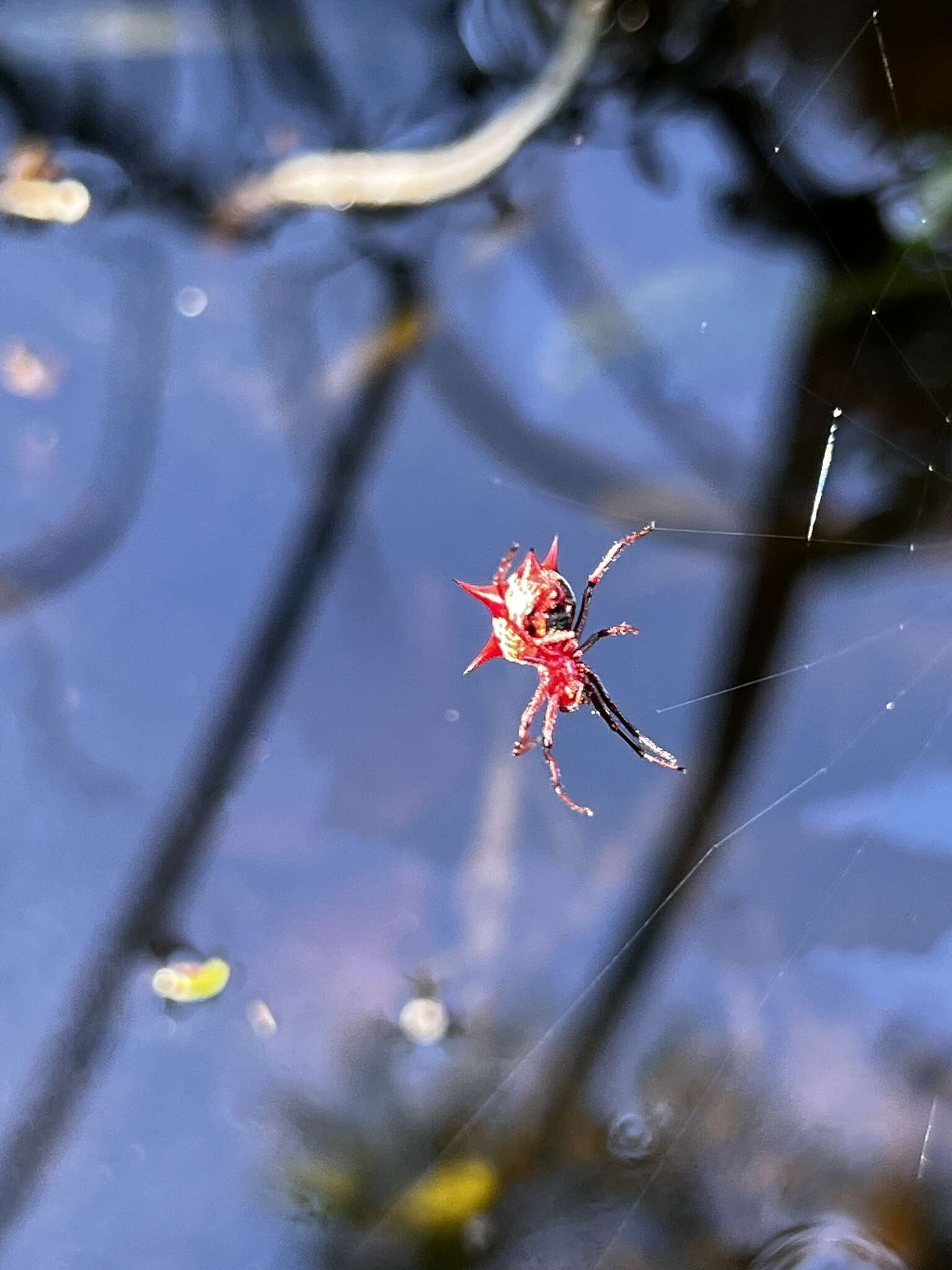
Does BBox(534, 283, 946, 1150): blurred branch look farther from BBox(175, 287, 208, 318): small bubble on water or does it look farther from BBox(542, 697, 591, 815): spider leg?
BBox(175, 287, 208, 318): small bubble on water

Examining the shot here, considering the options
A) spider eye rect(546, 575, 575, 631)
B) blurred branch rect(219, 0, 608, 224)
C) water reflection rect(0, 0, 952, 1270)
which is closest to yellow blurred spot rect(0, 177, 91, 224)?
water reflection rect(0, 0, 952, 1270)

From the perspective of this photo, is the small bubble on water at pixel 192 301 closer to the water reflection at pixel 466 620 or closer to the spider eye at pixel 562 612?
the water reflection at pixel 466 620

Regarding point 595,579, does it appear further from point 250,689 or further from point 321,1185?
point 321,1185

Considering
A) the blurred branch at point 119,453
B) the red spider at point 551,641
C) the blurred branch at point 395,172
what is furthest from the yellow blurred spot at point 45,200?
the red spider at point 551,641

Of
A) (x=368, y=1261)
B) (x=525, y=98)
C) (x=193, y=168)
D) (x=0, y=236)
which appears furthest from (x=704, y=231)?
(x=368, y=1261)

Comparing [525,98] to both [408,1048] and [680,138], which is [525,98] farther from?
[408,1048]
